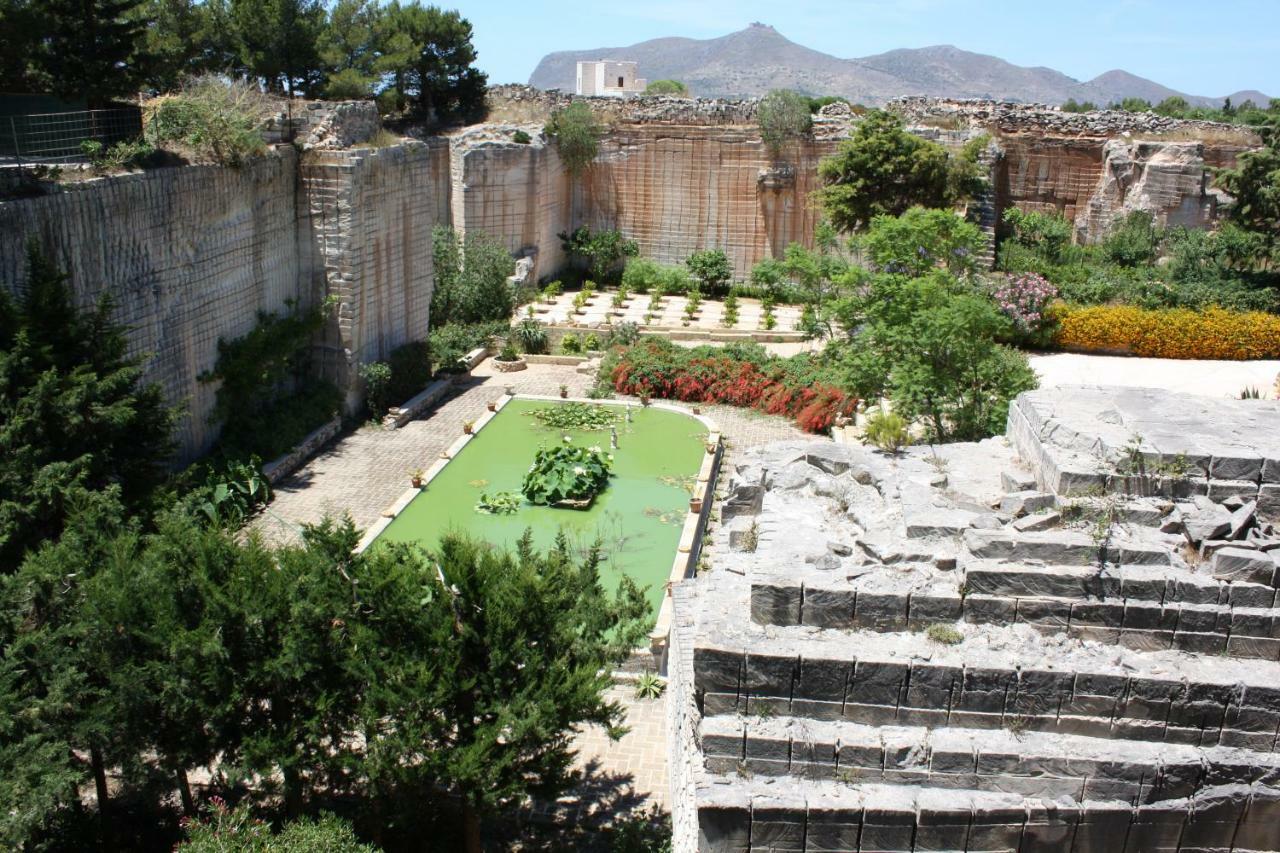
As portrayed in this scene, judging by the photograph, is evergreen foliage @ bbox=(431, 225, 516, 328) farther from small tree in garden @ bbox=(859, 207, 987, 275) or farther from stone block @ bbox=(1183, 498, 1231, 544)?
stone block @ bbox=(1183, 498, 1231, 544)

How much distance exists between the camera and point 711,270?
25656mm

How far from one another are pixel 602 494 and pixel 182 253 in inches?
243

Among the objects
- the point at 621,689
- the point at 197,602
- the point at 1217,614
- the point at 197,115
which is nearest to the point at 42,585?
the point at 197,602

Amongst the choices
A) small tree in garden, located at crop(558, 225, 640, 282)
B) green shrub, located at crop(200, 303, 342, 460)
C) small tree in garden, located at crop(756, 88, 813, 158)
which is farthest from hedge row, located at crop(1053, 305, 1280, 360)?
green shrub, located at crop(200, 303, 342, 460)

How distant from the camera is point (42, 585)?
7281 mm

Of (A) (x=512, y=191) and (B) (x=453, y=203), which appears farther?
(A) (x=512, y=191)

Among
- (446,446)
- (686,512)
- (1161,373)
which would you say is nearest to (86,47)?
(446,446)

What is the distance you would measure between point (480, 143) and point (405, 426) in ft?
31.1

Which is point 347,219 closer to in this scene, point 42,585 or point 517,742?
point 42,585

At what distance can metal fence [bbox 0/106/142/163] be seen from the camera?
42.6ft

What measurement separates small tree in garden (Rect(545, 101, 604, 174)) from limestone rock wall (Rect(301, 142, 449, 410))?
8.50m

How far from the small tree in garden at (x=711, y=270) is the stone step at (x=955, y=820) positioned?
20.9 metres

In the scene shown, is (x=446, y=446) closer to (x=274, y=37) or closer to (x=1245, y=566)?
(x=1245, y=566)

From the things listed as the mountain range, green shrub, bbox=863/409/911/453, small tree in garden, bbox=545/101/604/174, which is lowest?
green shrub, bbox=863/409/911/453
